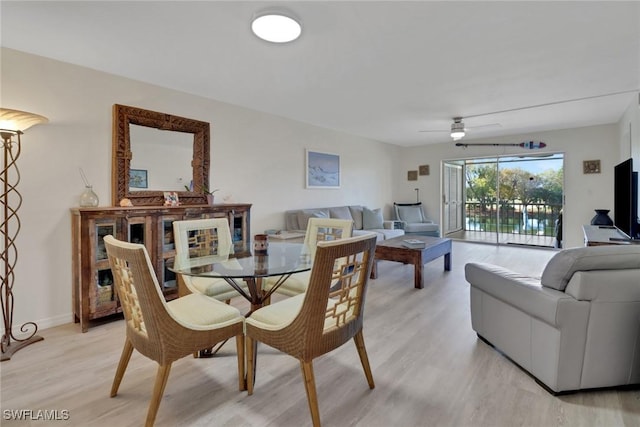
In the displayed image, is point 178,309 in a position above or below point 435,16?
below

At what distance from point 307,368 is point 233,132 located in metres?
3.32

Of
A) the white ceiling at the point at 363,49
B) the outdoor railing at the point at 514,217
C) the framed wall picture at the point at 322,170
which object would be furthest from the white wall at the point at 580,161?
the framed wall picture at the point at 322,170

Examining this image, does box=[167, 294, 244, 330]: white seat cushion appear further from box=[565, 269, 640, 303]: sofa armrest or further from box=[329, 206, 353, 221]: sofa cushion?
box=[329, 206, 353, 221]: sofa cushion

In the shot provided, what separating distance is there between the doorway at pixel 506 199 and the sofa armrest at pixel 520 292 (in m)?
4.98

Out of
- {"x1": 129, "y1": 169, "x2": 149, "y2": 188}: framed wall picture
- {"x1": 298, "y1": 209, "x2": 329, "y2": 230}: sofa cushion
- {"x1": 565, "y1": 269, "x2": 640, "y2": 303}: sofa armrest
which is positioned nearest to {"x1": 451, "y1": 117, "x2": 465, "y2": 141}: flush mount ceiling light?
{"x1": 298, "y1": 209, "x2": 329, "y2": 230}: sofa cushion

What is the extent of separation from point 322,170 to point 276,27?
3.44 m

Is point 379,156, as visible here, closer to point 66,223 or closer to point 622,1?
point 622,1

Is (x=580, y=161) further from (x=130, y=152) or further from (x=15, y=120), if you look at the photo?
(x=15, y=120)

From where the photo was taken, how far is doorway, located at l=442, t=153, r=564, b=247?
6520mm

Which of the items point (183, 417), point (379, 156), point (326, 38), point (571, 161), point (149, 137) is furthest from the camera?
point (379, 156)

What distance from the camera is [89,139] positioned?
9.55ft

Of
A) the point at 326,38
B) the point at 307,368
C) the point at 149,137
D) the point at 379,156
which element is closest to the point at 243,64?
the point at 326,38

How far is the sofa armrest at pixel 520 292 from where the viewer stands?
1669 millimetres

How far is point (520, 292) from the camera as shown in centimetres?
190
